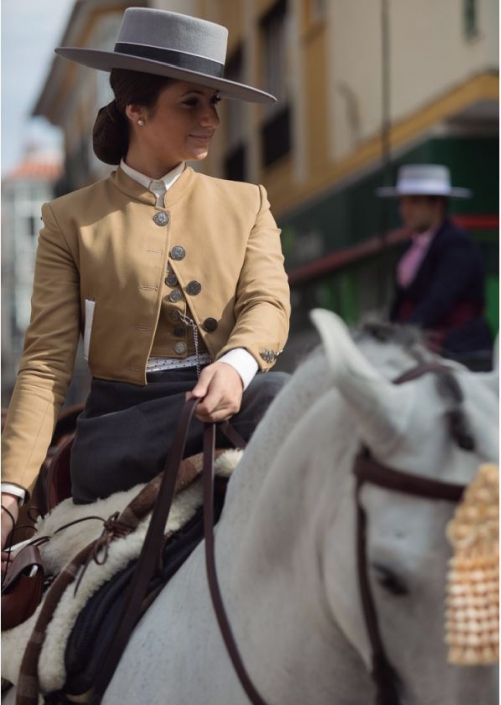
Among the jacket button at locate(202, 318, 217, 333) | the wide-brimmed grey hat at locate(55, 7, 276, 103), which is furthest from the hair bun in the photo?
the jacket button at locate(202, 318, 217, 333)

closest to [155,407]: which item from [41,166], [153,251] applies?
[153,251]

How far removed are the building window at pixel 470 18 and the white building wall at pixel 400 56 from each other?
63mm

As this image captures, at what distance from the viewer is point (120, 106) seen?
3.45m

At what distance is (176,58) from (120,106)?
0.72ft

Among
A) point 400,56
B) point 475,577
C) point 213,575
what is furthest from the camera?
point 400,56

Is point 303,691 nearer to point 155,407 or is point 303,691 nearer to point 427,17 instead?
point 155,407

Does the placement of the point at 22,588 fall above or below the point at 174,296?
below

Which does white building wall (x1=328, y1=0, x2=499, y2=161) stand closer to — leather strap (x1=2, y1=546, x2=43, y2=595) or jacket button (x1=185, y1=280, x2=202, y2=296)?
jacket button (x1=185, y1=280, x2=202, y2=296)

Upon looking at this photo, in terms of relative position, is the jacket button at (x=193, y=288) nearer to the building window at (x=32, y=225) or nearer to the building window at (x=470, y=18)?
the building window at (x=470, y=18)

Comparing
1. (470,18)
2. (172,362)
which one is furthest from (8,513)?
(470,18)

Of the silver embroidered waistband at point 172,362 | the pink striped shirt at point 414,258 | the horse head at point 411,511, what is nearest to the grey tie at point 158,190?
the silver embroidered waistband at point 172,362

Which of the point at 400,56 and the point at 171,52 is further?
the point at 400,56

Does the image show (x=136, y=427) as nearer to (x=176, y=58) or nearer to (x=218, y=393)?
(x=218, y=393)

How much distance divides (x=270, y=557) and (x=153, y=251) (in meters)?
0.94
